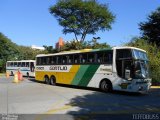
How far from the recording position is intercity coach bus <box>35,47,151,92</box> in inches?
763

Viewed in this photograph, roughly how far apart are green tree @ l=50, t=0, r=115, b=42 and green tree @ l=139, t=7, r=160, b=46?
5.58 m

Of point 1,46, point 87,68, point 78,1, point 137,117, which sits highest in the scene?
point 78,1

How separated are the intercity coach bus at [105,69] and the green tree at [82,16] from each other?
69.1 feet

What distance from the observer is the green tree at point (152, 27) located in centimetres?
4443

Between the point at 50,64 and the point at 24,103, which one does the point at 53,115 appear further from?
the point at 50,64

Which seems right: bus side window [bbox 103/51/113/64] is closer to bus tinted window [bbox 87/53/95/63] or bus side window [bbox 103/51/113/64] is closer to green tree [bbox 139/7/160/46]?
bus tinted window [bbox 87/53/95/63]

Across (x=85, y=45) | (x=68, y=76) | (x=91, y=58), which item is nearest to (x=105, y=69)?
(x=91, y=58)

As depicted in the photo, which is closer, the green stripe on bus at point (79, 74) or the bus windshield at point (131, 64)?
the bus windshield at point (131, 64)

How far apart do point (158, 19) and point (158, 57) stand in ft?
57.9

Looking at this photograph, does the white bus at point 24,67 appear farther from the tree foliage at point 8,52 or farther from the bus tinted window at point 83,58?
the bus tinted window at point 83,58

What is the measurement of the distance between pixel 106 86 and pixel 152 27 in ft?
87.6

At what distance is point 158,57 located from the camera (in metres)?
28.9

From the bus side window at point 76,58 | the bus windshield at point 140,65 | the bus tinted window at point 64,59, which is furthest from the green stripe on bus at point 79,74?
the bus windshield at point 140,65

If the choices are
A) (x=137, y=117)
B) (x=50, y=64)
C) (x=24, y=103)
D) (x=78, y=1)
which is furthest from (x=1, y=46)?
(x=137, y=117)
